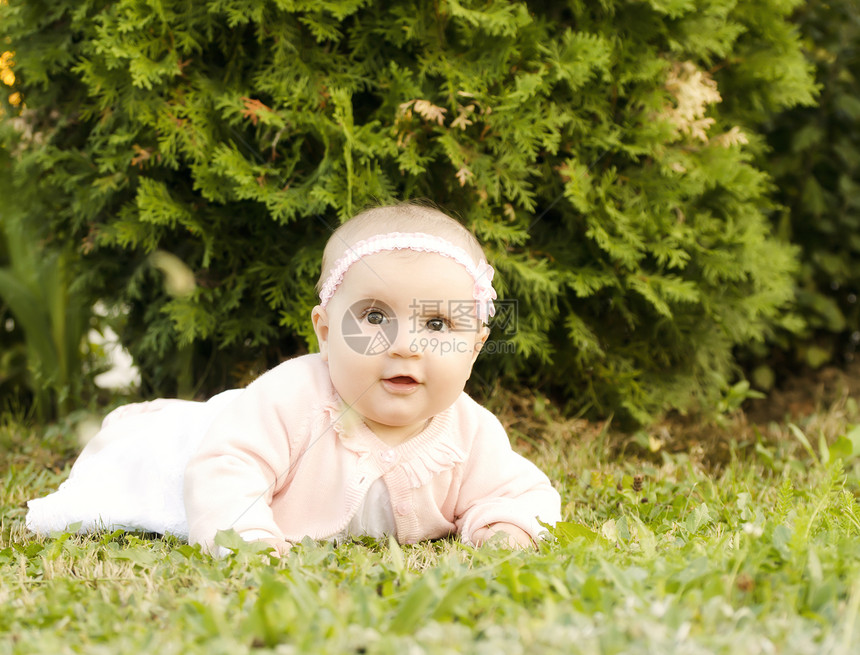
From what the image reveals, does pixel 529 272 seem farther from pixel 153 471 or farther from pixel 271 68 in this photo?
pixel 153 471

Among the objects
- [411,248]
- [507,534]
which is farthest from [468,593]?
[411,248]

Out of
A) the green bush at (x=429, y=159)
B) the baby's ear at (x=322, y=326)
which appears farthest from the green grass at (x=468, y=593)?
the green bush at (x=429, y=159)

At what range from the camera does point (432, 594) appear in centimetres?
140

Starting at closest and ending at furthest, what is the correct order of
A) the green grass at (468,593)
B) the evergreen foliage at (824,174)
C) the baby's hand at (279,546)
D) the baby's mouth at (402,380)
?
1. the green grass at (468,593)
2. the baby's hand at (279,546)
3. the baby's mouth at (402,380)
4. the evergreen foliage at (824,174)

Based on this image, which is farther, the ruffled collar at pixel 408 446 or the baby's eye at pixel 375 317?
the ruffled collar at pixel 408 446

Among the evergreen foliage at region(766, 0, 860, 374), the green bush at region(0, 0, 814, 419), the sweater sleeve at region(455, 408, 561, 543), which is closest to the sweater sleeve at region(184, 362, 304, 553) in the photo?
the sweater sleeve at region(455, 408, 561, 543)

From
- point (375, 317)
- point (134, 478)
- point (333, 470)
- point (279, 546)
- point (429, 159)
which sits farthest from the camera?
point (429, 159)

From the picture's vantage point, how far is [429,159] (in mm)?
3016

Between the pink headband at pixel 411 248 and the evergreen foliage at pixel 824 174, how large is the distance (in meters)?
2.95

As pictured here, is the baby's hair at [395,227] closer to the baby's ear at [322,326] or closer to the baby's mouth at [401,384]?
the baby's ear at [322,326]

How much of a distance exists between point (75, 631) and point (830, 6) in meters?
4.99

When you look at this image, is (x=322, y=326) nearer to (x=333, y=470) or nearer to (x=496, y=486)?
(x=333, y=470)

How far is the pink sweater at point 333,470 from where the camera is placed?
7.10 feet

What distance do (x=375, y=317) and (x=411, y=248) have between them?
0.21 m
